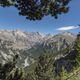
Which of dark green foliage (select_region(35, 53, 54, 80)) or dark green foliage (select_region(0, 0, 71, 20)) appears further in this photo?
dark green foliage (select_region(35, 53, 54, 80))

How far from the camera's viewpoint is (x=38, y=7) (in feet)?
51.5

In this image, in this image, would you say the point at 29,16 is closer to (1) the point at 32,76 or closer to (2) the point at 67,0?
(2) the point at 67,0

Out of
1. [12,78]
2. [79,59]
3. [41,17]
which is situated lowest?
[12,78]

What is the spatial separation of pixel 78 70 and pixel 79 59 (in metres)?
9.12

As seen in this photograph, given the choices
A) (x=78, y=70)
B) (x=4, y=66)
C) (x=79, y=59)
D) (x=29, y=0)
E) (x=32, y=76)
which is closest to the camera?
(x=29, y=0)

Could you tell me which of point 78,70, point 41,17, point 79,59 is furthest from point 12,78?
point 41,17

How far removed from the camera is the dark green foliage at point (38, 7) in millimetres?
15316

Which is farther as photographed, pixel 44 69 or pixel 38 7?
pixel 44 69

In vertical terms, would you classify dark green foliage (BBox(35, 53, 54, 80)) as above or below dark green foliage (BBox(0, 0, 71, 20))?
below

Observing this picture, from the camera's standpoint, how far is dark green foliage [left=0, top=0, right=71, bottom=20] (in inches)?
603

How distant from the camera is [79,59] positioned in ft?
118

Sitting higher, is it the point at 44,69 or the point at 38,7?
the point at 38,7

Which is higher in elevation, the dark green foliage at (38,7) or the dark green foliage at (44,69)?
the dark green foliage at (38,7)

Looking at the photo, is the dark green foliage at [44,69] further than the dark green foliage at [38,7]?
Yes
